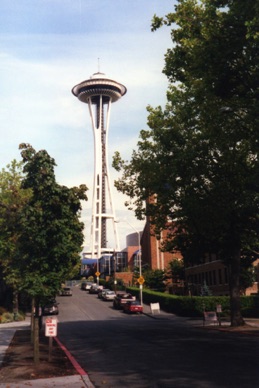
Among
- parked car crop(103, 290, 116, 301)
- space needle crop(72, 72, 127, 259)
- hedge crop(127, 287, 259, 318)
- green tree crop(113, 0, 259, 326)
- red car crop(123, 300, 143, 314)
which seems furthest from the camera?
space needle crop(72, 72, 127, 259)

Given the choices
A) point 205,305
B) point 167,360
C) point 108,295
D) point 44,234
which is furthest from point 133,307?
point 167,360

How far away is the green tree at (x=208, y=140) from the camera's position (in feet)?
61.0

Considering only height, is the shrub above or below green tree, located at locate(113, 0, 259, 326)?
below

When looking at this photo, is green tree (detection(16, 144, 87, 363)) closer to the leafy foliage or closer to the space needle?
the leafy foliage

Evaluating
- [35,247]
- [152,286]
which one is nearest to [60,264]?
[35,247]

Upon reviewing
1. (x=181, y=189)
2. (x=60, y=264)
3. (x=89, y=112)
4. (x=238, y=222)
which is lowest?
(x=60, y=264)

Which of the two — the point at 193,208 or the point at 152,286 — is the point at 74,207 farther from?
the point at 152,286

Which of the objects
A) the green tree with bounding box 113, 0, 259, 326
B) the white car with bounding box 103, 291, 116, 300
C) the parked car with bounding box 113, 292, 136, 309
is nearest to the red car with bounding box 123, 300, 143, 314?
the parked car with bounding box 113, 292, 136, 309

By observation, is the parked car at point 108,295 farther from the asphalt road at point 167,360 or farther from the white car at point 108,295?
the asphalt road at point 167,360

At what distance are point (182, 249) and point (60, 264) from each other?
47.8 ft

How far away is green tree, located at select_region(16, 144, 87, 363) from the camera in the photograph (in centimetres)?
2016

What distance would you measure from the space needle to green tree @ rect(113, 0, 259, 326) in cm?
10914

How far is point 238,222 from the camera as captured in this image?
96.2 ft

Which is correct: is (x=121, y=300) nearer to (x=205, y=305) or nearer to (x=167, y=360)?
(x=205, y=305)
